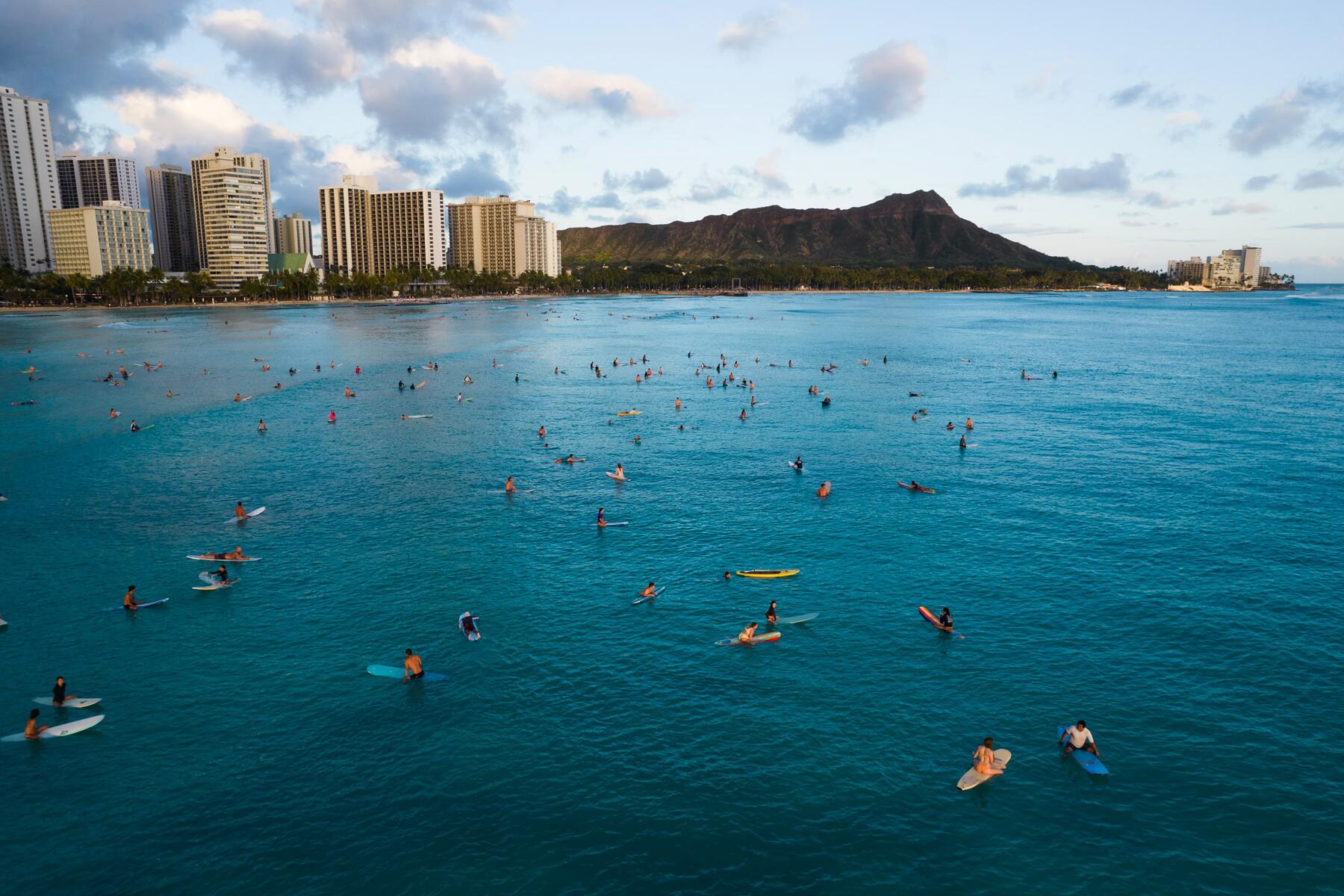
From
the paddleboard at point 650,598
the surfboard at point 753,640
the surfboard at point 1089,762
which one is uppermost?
the paddleboard at point 650,598

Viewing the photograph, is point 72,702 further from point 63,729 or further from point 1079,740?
point 1079,740

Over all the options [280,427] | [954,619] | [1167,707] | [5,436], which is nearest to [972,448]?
[954,619]

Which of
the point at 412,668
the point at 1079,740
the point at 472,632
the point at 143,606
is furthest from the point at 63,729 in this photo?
the point at 1079,740

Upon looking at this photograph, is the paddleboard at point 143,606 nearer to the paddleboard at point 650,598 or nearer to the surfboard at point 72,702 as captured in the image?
the surfboard at point 72,702

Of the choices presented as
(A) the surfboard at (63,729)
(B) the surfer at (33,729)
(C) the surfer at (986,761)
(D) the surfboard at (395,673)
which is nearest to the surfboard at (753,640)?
(C) the surfer at (986,761)

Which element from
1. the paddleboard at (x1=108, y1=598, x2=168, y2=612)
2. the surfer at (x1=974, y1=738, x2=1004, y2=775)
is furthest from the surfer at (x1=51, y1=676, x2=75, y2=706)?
the surfer at (x1=974, y1=738, x2=1004, y2=775)

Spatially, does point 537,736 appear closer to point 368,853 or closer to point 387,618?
point 368,853

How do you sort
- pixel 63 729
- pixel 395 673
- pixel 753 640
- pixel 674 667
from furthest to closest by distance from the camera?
1. pixel 753 640
2. pixel 674 667
3. pixel 395 673
4. pixel 63 729
